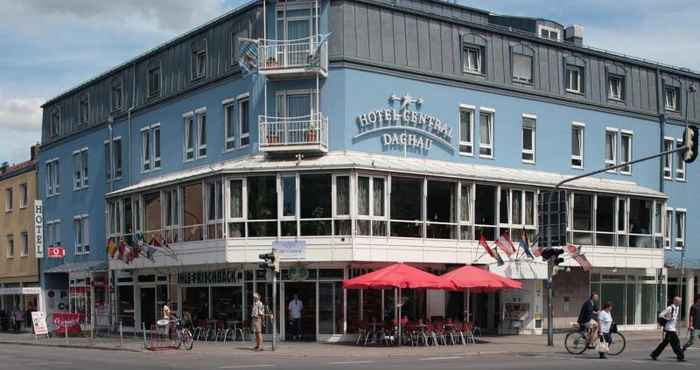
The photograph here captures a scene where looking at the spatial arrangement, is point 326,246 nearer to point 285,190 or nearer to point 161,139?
point 285,190

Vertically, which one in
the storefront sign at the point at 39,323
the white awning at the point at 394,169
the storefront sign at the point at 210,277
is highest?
the white awning at the point at 394,169

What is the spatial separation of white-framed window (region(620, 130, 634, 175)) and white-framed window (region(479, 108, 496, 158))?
7746mm

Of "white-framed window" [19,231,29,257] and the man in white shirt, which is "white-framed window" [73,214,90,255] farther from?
the man in white shirt

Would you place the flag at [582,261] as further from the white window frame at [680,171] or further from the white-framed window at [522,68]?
the white window frame at [680,171]

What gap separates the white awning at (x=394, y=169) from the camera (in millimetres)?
32875

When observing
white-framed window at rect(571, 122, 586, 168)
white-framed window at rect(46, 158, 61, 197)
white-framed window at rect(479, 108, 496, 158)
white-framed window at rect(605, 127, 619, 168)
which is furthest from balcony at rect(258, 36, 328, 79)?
white-framed window at rect(46, 158, 61, 197)

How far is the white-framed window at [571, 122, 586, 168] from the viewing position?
1606 inches

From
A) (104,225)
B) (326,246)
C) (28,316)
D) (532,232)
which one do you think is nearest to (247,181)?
(326,246)

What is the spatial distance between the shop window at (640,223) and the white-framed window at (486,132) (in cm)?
704

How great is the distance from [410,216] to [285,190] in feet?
15.1

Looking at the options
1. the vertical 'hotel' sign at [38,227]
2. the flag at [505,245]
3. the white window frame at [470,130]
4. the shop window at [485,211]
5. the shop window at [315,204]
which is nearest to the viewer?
the shop window at [315,204]

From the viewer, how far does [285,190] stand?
33094 mm

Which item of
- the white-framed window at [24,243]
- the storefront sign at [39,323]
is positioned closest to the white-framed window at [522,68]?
the storefront sign at [39,323]

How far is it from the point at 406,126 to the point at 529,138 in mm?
6761
